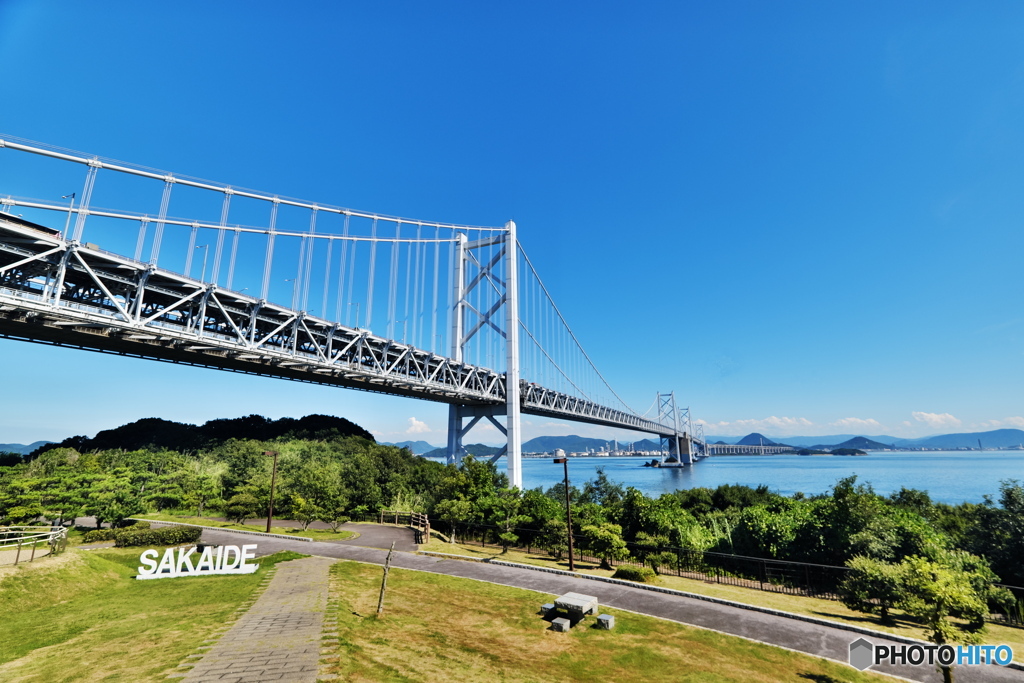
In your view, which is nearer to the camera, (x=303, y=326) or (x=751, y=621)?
(x=751, y=621)

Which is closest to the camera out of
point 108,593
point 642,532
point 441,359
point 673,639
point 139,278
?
point 673,639

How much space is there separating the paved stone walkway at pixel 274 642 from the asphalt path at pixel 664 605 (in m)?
6.26

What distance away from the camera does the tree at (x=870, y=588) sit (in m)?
13.9

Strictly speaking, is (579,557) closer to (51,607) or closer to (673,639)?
(673,639)

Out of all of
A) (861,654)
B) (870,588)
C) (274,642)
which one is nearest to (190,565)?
(274,642)

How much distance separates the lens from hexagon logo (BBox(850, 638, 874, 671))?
11227mm

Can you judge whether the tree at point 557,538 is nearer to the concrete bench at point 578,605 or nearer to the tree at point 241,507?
the concrete bench at point 578,605

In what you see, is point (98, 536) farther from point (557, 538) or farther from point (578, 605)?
point (578, 605)

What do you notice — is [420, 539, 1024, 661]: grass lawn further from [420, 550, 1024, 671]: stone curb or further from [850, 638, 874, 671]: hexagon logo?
[850, 638, 874, 671]: hexagon logo

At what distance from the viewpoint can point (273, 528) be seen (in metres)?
29.5

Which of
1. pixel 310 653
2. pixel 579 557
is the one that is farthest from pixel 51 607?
pixel 579 557

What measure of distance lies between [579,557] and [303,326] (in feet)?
84.7

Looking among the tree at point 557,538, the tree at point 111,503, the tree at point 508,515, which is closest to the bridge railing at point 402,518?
the tree at point 508,515

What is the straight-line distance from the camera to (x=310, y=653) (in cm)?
988
